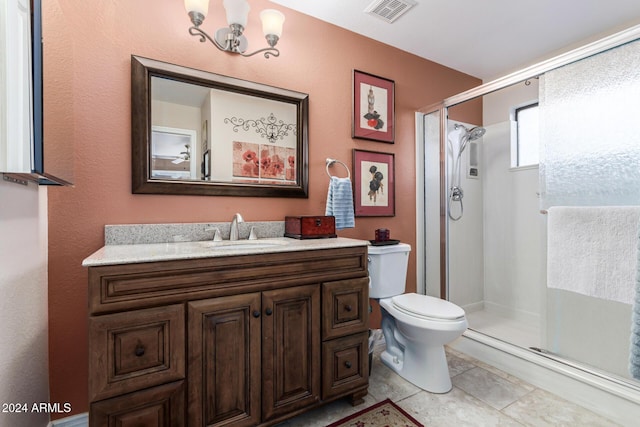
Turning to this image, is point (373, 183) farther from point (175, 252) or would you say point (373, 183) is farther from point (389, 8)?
point (175, 252)

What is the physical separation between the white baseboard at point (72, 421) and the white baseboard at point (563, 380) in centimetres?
239

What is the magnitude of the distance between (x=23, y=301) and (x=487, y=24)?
3.03m

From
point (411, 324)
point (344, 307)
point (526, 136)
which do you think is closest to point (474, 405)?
point (411, 324)

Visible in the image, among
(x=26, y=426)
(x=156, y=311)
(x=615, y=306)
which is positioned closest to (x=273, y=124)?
(x=156, y=311)

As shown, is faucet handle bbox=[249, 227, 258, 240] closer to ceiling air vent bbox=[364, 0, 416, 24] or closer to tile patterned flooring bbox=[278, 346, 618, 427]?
tile patterned flooring bbox=[278, 346, 618, 427]

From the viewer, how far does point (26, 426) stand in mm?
1113

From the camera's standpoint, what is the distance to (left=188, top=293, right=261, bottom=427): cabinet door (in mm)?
1174

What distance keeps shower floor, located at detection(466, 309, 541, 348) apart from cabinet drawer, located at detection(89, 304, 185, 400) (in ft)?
7.12

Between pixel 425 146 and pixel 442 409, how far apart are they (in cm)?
194

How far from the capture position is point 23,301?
109 cm

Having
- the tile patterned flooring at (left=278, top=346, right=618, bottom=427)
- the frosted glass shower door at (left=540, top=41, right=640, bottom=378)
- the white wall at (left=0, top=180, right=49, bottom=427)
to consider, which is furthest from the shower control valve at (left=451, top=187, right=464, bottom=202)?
the white wall at (left=0, top=180, right=49, bottom=427)

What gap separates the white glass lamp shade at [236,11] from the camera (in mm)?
1594

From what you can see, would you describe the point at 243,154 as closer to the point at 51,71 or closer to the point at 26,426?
the point at 51,71

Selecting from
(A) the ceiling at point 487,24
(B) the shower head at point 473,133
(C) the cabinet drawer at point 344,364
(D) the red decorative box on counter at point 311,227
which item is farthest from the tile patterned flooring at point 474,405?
(A) the ceiling at point 487,24
